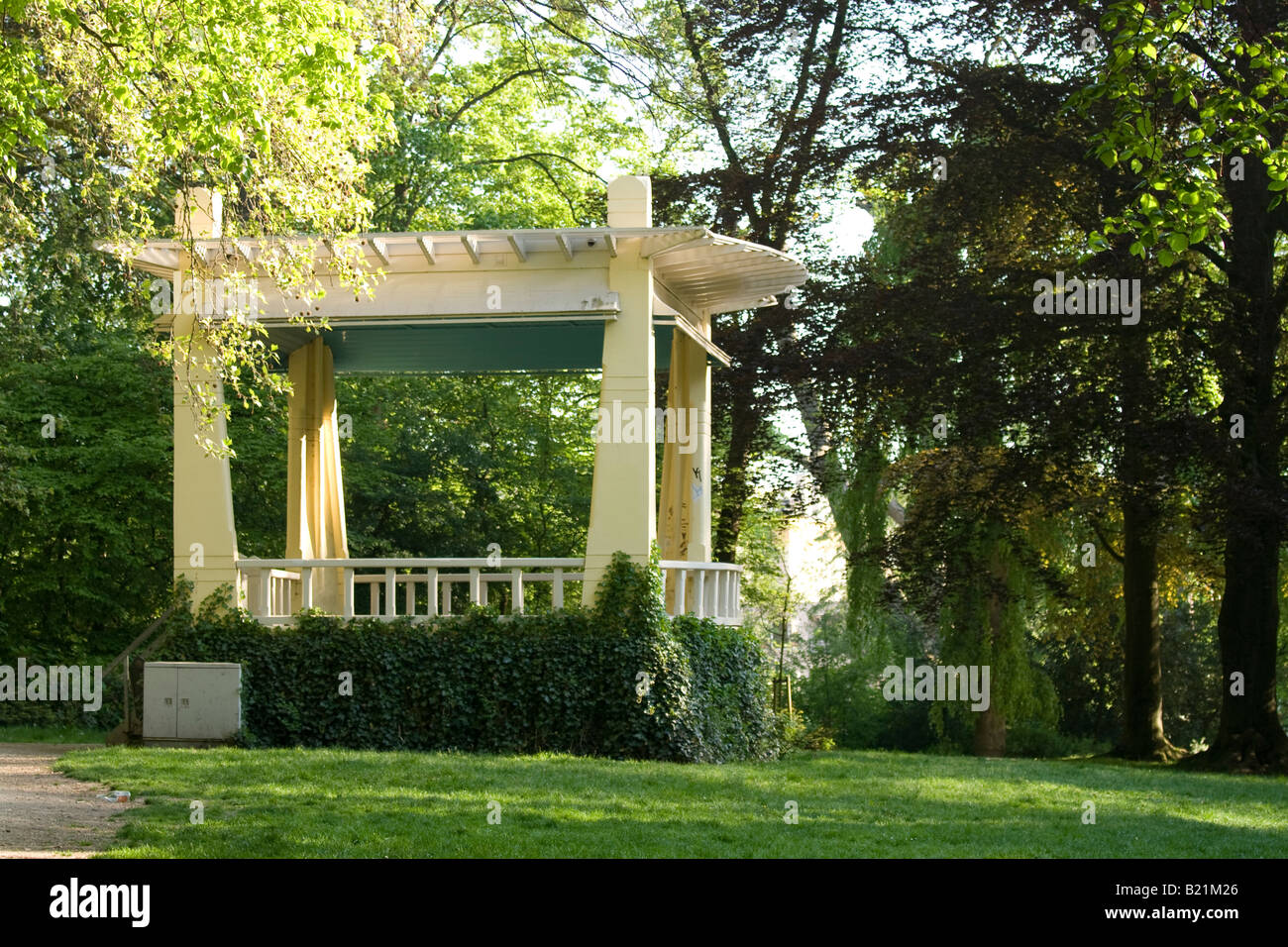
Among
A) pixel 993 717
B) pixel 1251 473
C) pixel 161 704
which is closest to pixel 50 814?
pixel 161 704

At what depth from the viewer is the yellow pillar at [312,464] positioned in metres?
20.0

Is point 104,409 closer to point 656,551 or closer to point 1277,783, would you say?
point 656,551

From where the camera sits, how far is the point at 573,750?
1678 centimetres

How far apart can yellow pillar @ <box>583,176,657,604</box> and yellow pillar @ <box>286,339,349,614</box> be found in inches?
189

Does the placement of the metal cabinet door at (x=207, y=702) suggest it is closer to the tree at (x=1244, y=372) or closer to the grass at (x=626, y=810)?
the grass at (x=626, y=810)

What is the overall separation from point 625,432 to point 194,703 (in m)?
5.66

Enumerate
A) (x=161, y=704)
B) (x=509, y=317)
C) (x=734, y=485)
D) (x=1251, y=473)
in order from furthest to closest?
(x=734, y=485) → (x=1251, y=473) → (x=509, y=317) → (x=161, y=704)

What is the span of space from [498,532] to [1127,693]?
1381cm

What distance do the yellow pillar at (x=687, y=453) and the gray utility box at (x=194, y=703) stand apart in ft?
20.1

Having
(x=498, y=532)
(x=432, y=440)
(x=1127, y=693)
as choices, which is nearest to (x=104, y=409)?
(x=432, y=440)

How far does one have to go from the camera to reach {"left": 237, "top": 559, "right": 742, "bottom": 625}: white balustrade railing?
1727 cm

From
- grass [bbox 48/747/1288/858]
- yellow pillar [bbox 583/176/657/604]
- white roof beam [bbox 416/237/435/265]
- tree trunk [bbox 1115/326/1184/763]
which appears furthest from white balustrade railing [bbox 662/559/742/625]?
tree trunk [bbox 1115/326/1184/763]

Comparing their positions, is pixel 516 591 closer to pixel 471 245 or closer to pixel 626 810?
pixel 471 245

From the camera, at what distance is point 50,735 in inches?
831
